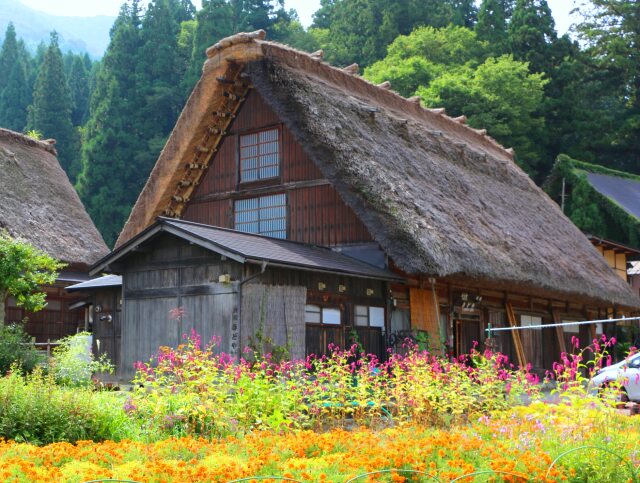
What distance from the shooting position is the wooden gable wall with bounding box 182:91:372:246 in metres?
17.3

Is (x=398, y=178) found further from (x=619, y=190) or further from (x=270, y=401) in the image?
(x=619, y=190)

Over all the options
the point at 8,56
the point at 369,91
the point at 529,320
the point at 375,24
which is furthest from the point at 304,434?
the point at 8,56

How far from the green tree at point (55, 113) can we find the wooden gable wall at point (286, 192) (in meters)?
27.5

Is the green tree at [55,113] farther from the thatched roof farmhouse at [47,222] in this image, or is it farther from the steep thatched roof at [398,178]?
the steep thatched roof at [398,178]

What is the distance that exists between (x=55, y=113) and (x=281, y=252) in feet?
112

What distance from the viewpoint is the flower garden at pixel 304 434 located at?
243 inches

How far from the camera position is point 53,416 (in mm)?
8758

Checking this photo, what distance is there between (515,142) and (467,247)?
23847 mm

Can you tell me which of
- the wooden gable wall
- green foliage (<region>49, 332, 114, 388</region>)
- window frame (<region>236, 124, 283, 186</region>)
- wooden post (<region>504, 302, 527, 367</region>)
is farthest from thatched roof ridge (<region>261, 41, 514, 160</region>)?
green foliage (<region>49, 332, 114, 388</region>)

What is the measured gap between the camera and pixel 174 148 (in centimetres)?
1908

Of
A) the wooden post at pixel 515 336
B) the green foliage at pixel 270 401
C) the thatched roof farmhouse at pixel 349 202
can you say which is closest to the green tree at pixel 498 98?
the thatched roof farmhouse at pixel 349 202

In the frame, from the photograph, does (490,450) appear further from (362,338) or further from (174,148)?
(174,148)

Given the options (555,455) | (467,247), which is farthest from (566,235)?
(555,455)

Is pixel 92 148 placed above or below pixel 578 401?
above
